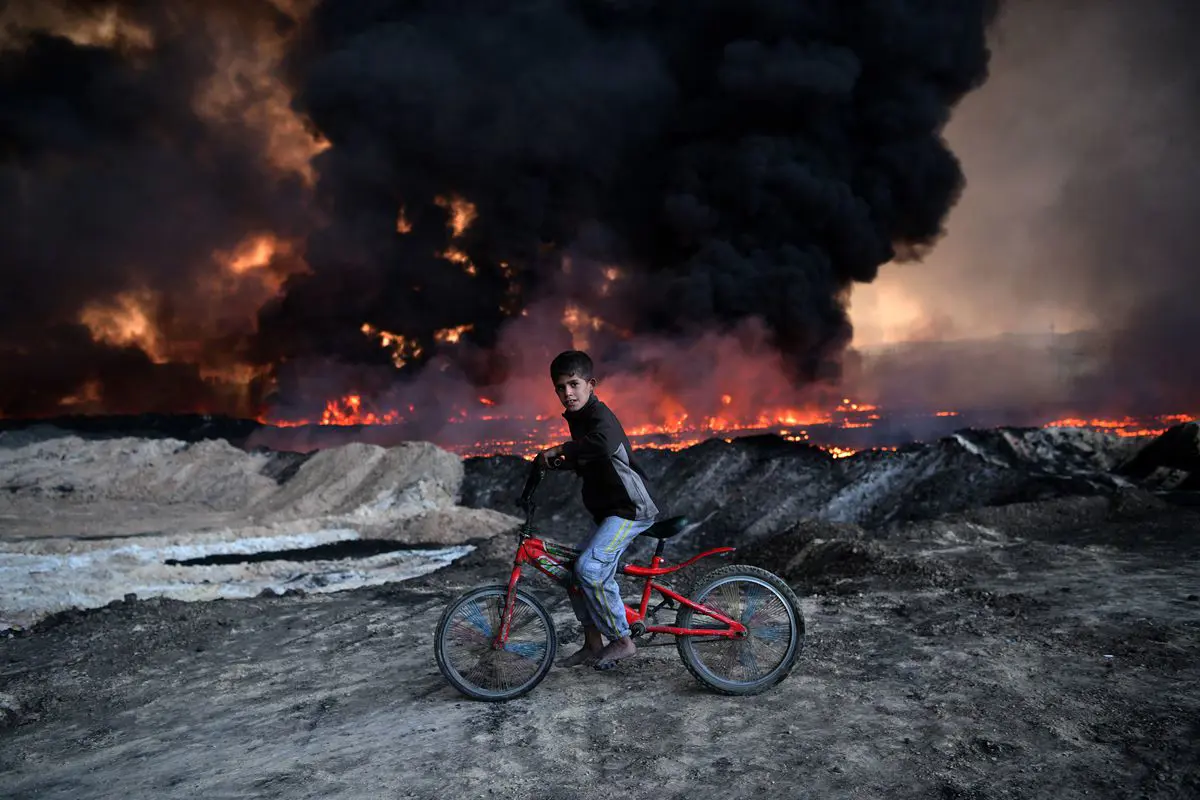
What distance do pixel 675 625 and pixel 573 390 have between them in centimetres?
164

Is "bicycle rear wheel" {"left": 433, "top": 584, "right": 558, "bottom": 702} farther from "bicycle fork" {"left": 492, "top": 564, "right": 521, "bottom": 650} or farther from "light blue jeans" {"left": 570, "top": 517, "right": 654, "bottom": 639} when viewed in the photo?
"light blue jeans" {"left": 570, "top": 517, "right": 654, "bottom": 639}

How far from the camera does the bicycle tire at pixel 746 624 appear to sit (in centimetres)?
491

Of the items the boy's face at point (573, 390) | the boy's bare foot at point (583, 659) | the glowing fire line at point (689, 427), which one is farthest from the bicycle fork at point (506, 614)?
the glowing fire line at point (689, 427)

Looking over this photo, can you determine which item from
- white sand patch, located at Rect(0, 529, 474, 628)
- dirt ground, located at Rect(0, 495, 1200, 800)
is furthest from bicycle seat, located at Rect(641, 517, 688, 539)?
white sand patch, located at Rect(0, 529, 474, 628)

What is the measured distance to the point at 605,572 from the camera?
473 cm

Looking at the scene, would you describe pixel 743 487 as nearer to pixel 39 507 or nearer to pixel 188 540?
pixel 188 540

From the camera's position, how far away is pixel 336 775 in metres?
4.18

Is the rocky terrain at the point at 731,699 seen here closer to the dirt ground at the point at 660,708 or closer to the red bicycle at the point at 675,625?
the dirt ground at the point at 660,708

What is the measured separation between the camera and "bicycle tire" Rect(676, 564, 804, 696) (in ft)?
16.1

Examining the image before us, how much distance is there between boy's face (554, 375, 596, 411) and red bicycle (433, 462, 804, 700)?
2.02 ft

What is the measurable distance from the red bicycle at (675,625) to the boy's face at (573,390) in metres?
0.61

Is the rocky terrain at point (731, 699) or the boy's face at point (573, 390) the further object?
the boy's face at point (573, 390)

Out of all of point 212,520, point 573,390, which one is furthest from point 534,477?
point 212,520

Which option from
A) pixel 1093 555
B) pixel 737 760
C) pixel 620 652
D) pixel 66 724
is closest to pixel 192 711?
pixel 66 724
